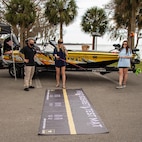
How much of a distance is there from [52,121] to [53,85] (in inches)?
181

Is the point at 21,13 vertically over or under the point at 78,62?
over

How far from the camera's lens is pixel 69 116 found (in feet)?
19.1

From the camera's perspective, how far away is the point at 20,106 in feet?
22.2

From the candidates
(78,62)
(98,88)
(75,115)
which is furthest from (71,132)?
(78,62)

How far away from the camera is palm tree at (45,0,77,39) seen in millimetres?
26984

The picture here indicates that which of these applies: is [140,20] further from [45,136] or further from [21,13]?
[45,136]

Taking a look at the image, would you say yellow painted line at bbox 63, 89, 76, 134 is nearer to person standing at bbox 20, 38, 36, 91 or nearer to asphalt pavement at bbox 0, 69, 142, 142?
asphalt pavement at bbox 0, 69, 142, 142

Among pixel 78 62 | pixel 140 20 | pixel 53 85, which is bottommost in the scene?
pixel 53 85

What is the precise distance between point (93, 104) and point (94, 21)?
2442cm

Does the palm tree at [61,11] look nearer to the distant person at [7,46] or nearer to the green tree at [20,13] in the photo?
the green tree at [20,13]

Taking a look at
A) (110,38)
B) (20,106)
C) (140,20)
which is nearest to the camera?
(20,106)

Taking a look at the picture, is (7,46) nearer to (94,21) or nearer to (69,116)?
(69,116)

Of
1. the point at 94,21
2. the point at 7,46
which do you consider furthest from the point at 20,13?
the point at 7,46

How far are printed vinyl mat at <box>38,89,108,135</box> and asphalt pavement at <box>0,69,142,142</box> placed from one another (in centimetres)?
14
